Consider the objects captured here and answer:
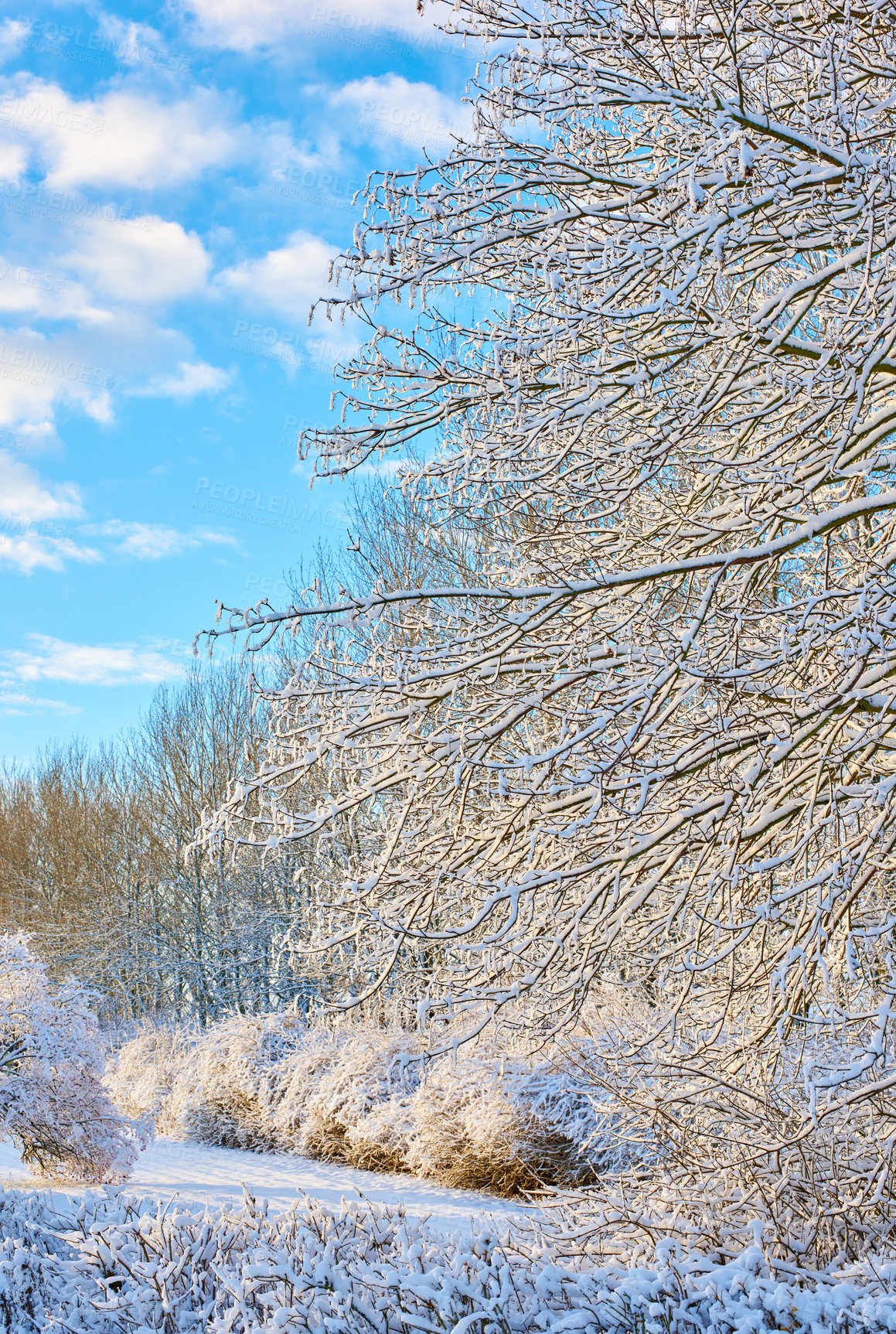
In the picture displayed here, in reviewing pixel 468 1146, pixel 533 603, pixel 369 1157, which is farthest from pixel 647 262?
pixel 369 1157

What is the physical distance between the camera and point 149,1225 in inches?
147

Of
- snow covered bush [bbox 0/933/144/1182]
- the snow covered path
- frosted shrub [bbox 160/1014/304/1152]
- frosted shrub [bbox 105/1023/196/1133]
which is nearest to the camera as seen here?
the snow covered path

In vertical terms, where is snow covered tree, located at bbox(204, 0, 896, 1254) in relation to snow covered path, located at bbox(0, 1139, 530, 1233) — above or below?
above

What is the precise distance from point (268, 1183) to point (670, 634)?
7.24m

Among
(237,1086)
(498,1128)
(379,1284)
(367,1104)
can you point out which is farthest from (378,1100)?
Answer: (379,1284)

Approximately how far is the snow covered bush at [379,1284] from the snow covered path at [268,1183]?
2.94 meters

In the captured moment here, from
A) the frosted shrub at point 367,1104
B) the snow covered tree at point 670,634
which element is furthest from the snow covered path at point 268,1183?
the snow covered tree at point 670,634

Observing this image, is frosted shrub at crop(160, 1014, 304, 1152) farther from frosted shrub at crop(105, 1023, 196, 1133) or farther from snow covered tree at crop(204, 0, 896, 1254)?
snow covered tree at crop(204, 0, 896, 1254)

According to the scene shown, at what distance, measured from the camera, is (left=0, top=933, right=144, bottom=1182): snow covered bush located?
8.12 m

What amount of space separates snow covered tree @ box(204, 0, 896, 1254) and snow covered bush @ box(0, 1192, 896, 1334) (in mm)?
512

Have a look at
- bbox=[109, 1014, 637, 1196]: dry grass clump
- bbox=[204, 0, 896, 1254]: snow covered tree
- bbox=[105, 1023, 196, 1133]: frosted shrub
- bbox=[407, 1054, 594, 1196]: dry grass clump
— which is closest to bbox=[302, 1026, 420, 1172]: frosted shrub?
bbox=[109, 1014, 637, 1196]: dry grass clump

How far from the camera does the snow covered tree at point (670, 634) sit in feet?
11.9

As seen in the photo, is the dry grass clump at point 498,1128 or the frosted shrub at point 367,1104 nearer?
the dry grass clump at point 498,1128

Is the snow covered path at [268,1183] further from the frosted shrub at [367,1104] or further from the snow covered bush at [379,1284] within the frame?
the snow covered bush at [379,1284]
